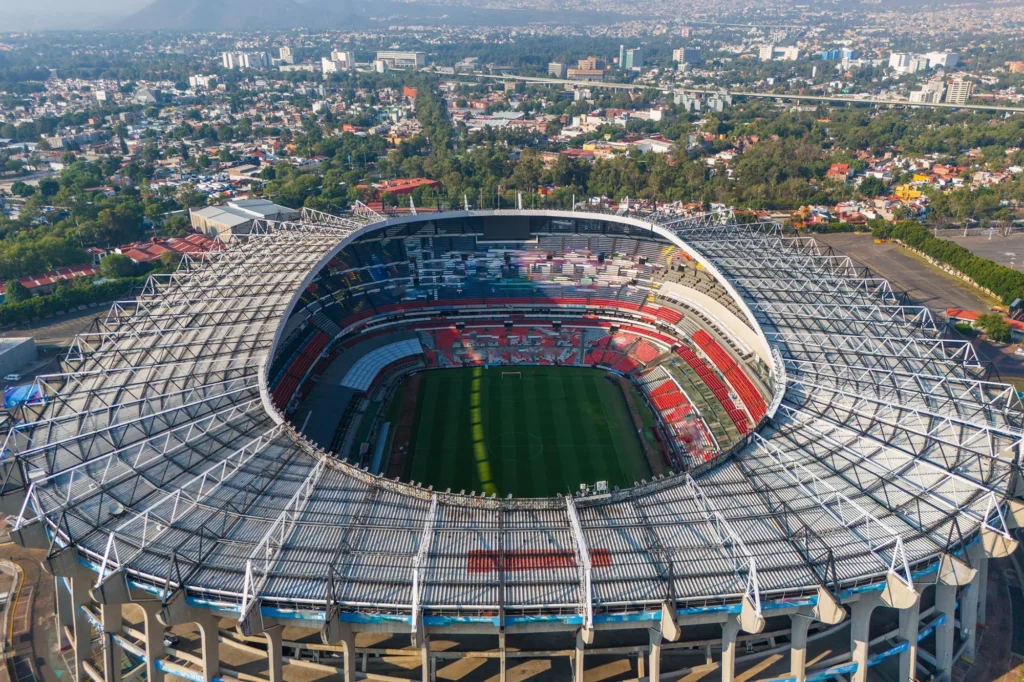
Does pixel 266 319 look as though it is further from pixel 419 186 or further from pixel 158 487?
pixel 419 186

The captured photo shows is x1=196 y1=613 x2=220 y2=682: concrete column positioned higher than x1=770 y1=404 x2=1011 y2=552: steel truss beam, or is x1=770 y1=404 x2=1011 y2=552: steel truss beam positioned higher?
x1=770 y1=404 x2=1011 y2=552: steel truss beam

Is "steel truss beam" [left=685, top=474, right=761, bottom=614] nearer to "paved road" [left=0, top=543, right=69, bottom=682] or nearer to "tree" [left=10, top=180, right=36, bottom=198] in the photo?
"paved road" [left=0, top=543, right=69, bottom=682]

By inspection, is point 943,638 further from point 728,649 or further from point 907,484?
point 728,649

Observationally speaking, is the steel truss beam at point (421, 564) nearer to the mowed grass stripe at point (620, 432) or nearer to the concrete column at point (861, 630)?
the concrete column at point (861, 630)

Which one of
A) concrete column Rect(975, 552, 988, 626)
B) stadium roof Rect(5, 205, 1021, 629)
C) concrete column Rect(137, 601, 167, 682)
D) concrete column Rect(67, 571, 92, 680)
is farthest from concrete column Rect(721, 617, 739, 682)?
concrete column Rect(67, 571, 92, 680)

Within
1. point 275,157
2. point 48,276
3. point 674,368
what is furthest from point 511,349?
point 275,157
